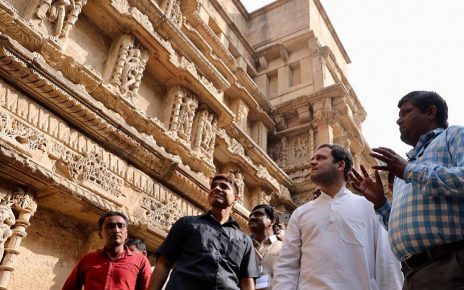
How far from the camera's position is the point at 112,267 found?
11.2 feet

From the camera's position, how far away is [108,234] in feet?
11.7

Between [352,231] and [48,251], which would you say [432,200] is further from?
[48,251]

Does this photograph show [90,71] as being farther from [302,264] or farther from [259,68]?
[259,68]

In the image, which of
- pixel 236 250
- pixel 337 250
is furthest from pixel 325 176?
pixel 236 250

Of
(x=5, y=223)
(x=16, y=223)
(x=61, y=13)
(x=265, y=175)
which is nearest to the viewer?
(x=5, y=223)

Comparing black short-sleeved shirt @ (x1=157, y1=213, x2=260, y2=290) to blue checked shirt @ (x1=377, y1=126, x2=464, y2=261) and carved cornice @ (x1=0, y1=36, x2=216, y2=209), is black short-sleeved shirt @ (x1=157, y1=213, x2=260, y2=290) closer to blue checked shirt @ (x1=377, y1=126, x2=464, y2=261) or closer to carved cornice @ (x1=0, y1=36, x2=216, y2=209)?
blue checked shirt @ (x1=377, y1=126, x2=464, y2=261)

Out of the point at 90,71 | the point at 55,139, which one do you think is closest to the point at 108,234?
the point at 55,139

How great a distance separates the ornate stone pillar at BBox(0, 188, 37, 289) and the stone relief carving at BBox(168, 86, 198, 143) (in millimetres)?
2845

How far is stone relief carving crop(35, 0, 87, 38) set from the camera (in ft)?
17.5

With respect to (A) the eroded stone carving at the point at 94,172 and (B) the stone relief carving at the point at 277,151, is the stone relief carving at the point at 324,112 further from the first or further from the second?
(A) the eroded stone carving at the point at 94,172

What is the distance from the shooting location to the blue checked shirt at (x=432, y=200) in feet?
6.40

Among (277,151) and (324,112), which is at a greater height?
(324,112)

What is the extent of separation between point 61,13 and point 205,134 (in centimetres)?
326

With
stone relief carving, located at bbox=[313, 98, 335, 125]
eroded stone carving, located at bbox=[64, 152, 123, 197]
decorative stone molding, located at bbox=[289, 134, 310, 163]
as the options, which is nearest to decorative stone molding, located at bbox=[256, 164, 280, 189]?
decorative stone molding, located at bbox=[289, 134, 310, 163]
